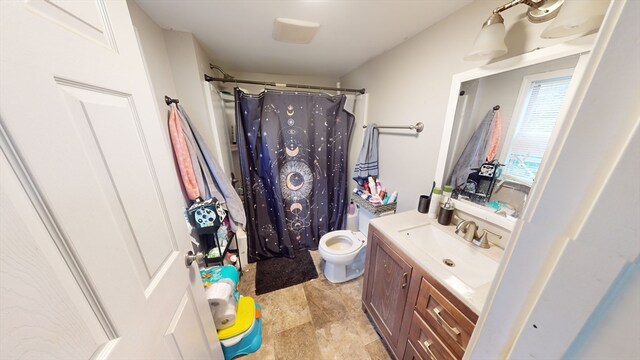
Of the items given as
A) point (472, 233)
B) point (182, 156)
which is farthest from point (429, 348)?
point (182, 156)

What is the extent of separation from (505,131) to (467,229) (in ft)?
1.88

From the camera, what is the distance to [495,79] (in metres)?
1.04

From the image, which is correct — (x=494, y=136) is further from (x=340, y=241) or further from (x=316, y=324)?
(x=316, y=324)

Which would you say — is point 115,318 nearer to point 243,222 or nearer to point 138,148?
point 138,148

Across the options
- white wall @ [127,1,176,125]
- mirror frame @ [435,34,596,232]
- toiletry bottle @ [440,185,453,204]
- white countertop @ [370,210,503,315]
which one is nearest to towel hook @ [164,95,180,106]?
white wall @ [127,1,176,125]

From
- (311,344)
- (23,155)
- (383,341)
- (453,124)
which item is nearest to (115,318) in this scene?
(23,155)

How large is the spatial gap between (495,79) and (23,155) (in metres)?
1.67

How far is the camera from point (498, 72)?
100 cm

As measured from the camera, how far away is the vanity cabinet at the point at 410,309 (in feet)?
2.66

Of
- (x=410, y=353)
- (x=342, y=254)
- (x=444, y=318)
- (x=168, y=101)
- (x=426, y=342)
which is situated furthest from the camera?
(x=342, y=254)

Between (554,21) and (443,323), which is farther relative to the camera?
(443,323)

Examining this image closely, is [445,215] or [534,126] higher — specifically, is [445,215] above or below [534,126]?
below

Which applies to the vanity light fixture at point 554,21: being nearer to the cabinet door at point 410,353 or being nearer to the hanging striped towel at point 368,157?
the hanging striped towel at point 368,157

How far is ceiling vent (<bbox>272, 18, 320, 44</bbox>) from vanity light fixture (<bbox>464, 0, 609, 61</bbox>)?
0.96 meters
